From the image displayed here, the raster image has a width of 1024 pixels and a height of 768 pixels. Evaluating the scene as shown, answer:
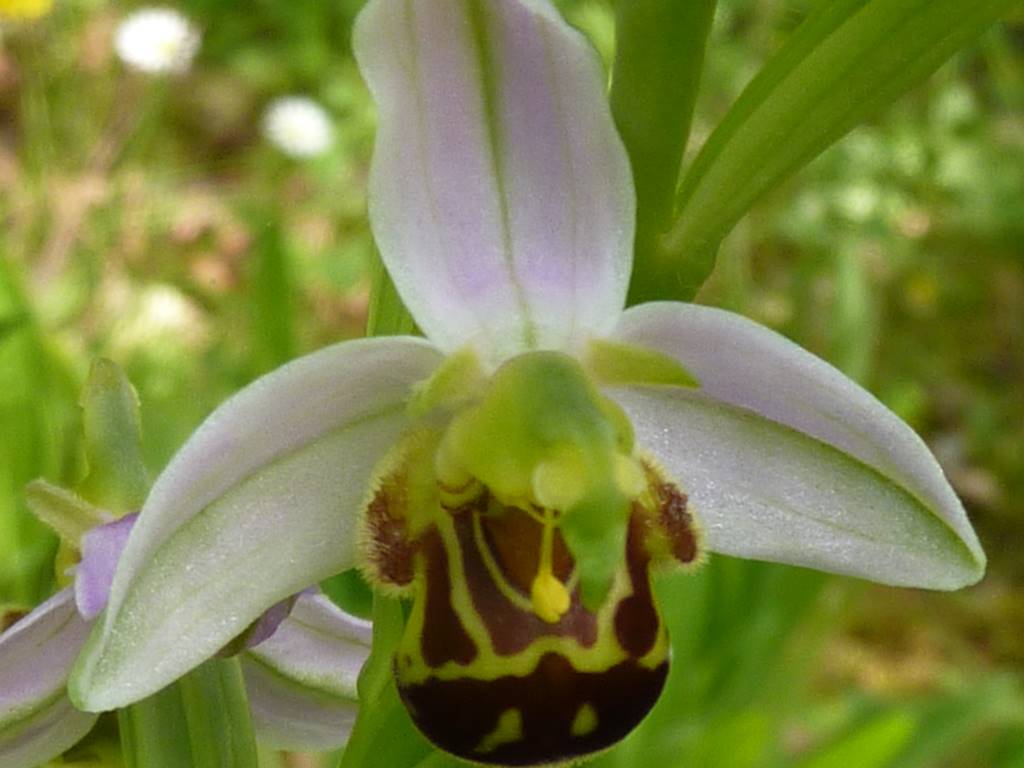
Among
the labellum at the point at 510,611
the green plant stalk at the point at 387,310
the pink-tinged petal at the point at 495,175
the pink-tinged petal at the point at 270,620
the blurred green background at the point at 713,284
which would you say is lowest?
the blurred green background at the point at 713,284

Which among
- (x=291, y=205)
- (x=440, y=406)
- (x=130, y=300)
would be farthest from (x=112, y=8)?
(x=440, y=406)

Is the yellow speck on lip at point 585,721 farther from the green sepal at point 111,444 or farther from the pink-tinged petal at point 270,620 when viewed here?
the green sepal at point 111,444

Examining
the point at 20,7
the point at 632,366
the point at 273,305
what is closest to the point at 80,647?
the point at 632,366

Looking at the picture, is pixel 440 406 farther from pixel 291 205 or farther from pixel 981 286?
pixel 981 286

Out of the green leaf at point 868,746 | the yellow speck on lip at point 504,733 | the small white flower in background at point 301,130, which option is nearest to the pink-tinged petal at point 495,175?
the yellow speck on lip at point 504,733

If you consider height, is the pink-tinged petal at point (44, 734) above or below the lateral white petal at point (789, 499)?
below
